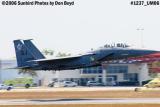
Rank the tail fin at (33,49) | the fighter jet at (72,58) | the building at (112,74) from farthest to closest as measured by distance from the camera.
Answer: the building at (112,74) → the tail fin at (33,49) → the fighter jet at (72,58)

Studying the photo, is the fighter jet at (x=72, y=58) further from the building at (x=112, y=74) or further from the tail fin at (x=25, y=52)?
the building at (x=112, y=74)

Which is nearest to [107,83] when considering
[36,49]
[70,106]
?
[36,49]

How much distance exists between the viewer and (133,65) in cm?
15112

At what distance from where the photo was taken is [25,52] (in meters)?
71.1

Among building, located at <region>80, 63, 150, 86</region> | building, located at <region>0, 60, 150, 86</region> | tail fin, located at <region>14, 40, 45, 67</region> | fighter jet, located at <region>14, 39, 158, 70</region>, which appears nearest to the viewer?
fighter jet, located at <region>14, 39, 158, 70</region>

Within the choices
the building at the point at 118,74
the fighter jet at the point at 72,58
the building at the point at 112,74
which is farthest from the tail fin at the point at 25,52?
the building at the point at 118,74

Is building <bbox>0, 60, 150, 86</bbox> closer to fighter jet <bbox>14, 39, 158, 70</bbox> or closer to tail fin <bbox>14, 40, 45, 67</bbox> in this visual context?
A: tail fin <bbox>14, 40, 45, 67</bbox>

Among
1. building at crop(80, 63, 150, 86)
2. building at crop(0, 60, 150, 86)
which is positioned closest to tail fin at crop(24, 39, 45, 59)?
building at crop(0, 60, 150, 86)

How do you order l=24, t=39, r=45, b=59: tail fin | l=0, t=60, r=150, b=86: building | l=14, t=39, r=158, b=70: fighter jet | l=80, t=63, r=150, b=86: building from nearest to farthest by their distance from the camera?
l=14, t=39, r=158, b=70: fighter jet, l=24, t=39, r=45, b=59: tail fin, l=80, t=63, r=150, b=86: building, l=0, t=60, r=150, b=86: building

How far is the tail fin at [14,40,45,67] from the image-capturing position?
69.4 metres

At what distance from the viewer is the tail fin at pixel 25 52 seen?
69375 mm

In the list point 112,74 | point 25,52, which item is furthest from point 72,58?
point 112,74

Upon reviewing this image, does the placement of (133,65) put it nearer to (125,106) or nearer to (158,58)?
(158,58)

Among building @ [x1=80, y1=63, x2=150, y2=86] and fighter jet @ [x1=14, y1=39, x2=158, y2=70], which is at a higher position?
fighter jet @ [x1=14, y1=39, x2=158, y2=70]
